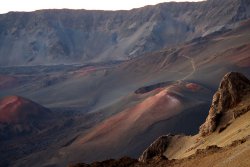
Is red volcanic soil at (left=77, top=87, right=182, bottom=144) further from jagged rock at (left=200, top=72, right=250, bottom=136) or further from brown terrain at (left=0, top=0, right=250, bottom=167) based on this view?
jagged rock at (left=200, top=72, right=250, bottom=136)

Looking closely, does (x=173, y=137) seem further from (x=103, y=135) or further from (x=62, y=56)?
(x=62, y=56)

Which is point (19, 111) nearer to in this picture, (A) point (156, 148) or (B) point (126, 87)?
(B) point (126, 87)

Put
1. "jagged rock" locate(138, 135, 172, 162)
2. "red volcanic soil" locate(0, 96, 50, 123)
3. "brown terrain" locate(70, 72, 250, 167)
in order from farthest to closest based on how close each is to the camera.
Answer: "red volcanic soil" locate(0, 96, 50, 123) < "jagged rock" locate(138, 135, 172, 162) < "brown terrain" locate(70, 72, 250, 167)

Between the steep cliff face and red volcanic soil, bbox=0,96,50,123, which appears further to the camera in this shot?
the steep cliff face

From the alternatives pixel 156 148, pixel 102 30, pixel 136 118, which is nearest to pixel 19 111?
pixel 136 118

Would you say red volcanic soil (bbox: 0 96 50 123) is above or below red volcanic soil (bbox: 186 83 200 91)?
below

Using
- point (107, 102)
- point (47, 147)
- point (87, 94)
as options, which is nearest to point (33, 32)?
point (87, 94)

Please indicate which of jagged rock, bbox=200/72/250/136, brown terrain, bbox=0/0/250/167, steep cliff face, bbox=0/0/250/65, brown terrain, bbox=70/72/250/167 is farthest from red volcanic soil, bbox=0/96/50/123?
steep cliff face, bbox=0/0/250/65
